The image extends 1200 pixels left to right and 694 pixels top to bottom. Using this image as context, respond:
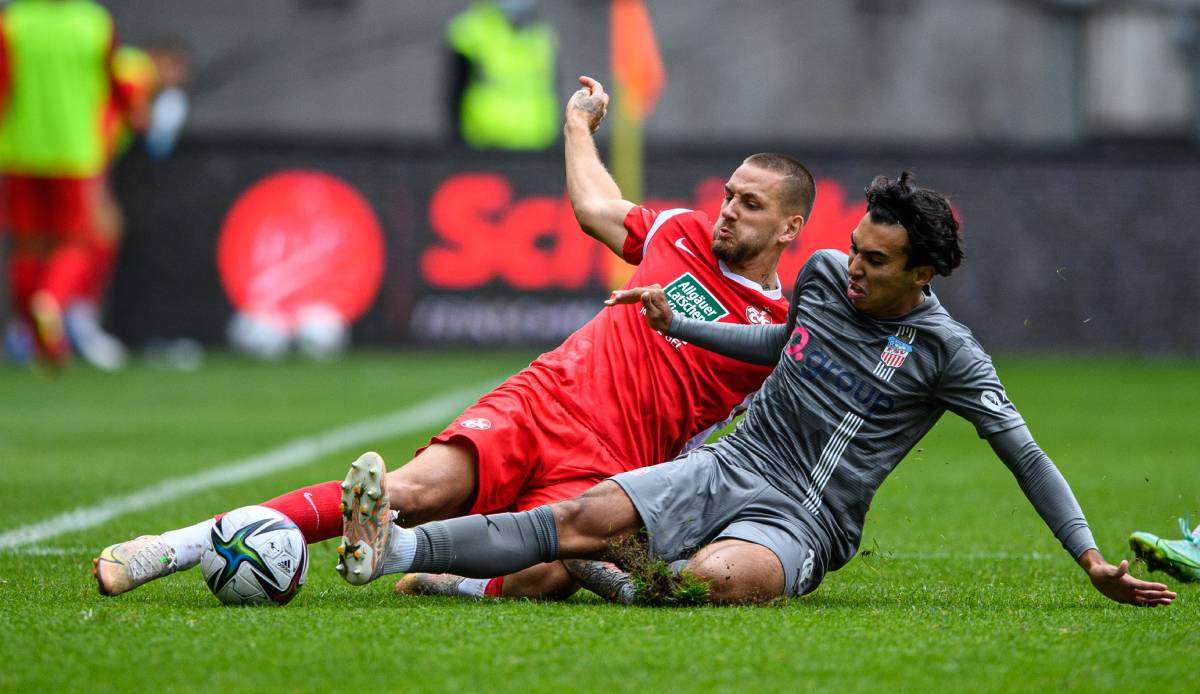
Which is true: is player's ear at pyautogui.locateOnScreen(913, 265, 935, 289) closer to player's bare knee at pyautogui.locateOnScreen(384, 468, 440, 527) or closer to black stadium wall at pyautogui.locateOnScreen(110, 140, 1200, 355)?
player's bare knee at pyautogui.locateOnScreen(384, 468, 440, 527)

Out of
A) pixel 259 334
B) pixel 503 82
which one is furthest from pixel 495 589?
pixel 503 82

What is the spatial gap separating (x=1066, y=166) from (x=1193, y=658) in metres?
16.1

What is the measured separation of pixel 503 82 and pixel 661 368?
18.0m

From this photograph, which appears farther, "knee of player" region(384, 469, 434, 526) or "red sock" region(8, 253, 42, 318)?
"red sock" region(8, 253, 42, 318)

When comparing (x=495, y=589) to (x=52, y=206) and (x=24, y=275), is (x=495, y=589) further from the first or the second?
(x=52, y=206)

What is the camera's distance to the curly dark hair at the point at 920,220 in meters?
4.71

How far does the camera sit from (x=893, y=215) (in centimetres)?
477

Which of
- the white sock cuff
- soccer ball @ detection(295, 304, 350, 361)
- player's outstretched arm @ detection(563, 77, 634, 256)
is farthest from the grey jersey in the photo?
soccer ball @ detection(295, 304, 350, 361)

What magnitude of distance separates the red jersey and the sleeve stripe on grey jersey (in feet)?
1.73

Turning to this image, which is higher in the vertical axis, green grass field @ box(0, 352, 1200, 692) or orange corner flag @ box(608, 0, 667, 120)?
orange corner flag @ box(608, 0, 667, 120)

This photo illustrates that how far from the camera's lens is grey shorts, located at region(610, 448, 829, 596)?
4.73 m

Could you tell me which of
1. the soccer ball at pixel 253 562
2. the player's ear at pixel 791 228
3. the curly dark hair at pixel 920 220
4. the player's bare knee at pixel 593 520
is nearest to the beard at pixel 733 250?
the player's ear at pixel 791 228

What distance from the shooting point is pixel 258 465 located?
8.77m

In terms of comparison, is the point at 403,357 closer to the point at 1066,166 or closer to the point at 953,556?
the point at 1066,166
